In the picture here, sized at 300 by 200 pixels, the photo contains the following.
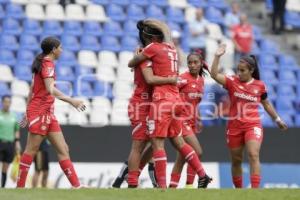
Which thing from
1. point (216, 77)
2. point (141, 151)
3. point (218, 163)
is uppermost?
point (216, 77)

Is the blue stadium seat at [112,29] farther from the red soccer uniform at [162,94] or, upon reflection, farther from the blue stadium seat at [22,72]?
the red soccer uniform at [162,94]

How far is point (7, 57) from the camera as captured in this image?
2267 cm

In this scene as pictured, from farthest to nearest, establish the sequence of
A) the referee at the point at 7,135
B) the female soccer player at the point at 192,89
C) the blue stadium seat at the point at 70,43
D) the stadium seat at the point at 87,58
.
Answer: the blue stadium seat at the point at 70,43, the stadium seat at the point at 87,58, the referee at the point at 7,135, the female soccer player at the point at 192,89

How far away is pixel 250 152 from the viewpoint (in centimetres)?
1398

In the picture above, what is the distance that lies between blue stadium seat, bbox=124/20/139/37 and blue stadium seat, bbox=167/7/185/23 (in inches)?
42.5

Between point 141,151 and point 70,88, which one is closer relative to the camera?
point 141,151

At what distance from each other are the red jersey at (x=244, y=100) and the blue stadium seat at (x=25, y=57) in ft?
30.4

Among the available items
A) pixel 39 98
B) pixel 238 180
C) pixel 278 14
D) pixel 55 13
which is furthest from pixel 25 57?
pixel 39 98

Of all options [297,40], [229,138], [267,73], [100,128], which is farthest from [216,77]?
[297,40]

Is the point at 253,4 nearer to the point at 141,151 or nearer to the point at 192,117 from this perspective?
the point at 192,117

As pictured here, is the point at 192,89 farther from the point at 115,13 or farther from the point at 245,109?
the point at 115,13

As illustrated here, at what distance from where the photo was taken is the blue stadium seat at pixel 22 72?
872 inches

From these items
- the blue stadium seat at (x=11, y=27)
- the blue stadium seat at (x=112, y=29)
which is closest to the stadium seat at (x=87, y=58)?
the blue stadium seat at (x=112, y=29)

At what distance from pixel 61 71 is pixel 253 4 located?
6870mm
